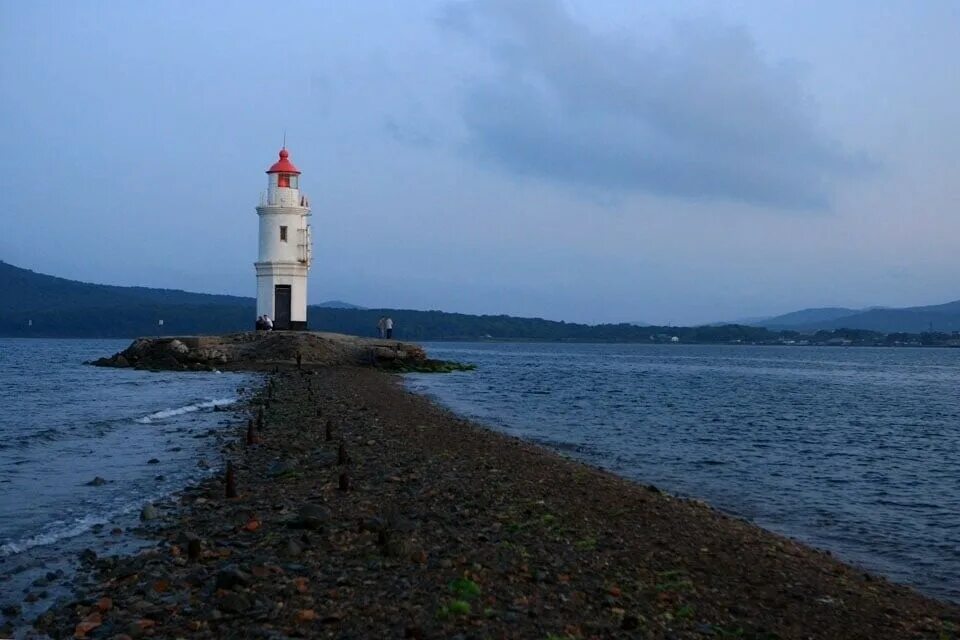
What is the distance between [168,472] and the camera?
16.9 metres

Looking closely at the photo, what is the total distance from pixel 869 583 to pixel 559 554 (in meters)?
4.05

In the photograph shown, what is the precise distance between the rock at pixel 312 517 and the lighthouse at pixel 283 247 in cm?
4152

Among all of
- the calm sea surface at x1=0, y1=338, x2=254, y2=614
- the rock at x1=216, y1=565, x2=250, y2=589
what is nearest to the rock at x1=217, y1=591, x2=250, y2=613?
the rock at x1=216, y1=565, x2=250, y2=589

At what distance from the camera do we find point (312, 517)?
37.5 ft

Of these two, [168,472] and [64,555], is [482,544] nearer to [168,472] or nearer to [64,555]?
[64,555]

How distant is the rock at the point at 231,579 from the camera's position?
8.84m

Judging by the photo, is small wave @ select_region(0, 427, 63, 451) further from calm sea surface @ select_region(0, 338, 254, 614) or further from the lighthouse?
the lighthouse

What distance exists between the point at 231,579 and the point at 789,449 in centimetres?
2018

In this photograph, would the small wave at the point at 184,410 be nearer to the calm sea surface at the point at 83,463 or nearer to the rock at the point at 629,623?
the calm sea surface at the point at 83,463

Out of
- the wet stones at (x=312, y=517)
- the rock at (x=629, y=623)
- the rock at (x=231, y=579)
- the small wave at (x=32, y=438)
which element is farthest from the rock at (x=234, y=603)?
the small wave at (x=32, y=438)

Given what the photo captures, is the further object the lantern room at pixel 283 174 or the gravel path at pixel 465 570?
the lantern room at pixel 283 174

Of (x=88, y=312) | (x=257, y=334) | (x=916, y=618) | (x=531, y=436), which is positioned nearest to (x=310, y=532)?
(x=916, y=618)

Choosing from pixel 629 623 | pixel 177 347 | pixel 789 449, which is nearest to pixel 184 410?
pixel 789 449

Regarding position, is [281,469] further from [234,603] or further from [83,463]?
[234,603]
